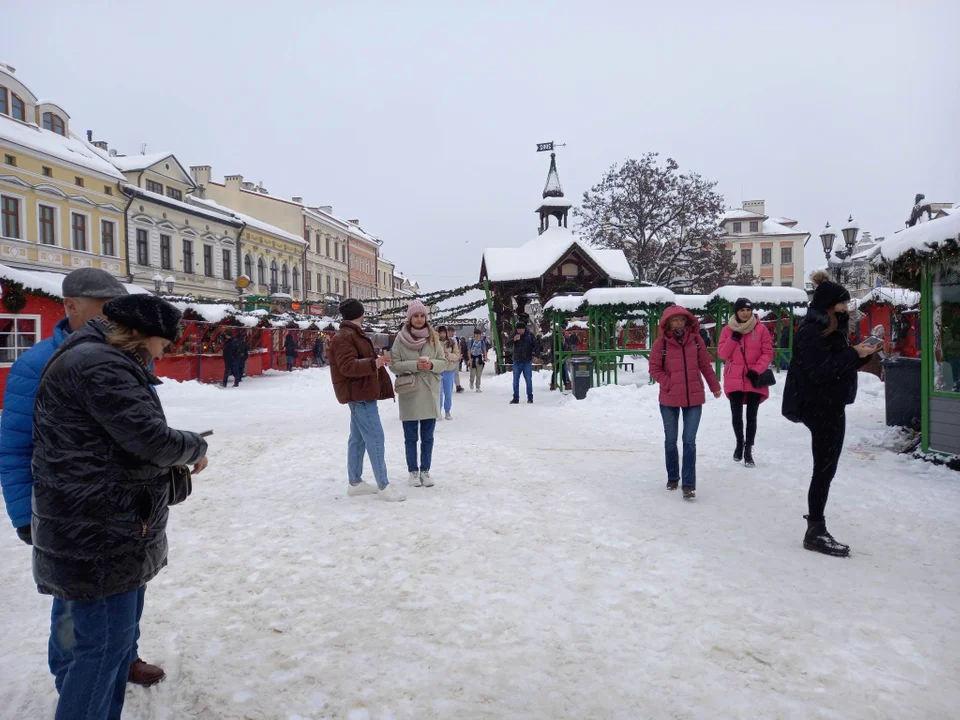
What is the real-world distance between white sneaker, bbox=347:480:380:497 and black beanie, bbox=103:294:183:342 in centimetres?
393

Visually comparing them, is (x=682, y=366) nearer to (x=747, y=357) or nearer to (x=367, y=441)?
(x=747, y=357)

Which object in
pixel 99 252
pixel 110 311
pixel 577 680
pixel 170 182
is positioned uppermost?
pixel 170 182

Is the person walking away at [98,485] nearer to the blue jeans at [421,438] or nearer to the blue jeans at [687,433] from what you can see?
Result: the blue jeans at [421,438]

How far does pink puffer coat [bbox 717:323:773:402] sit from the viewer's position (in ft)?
22.8

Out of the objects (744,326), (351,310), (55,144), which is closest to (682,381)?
(744,326)

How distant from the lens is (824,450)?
4.28 meters

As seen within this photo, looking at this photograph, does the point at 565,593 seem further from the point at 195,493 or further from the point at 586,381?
the point at 586,381

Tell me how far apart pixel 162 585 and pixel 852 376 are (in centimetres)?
457

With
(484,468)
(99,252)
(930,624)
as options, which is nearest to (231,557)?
(484,468)

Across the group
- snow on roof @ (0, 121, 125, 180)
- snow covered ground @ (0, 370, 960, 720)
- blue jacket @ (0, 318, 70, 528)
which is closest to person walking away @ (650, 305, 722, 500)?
snow covered ground @ (0, 370, 960, 720)

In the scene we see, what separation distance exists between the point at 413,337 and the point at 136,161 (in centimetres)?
3308

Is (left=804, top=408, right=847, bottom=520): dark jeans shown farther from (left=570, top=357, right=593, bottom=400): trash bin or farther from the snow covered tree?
the snow covered tree

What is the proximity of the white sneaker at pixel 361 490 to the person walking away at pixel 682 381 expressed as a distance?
9.19 ft

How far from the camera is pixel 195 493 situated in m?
6.10
